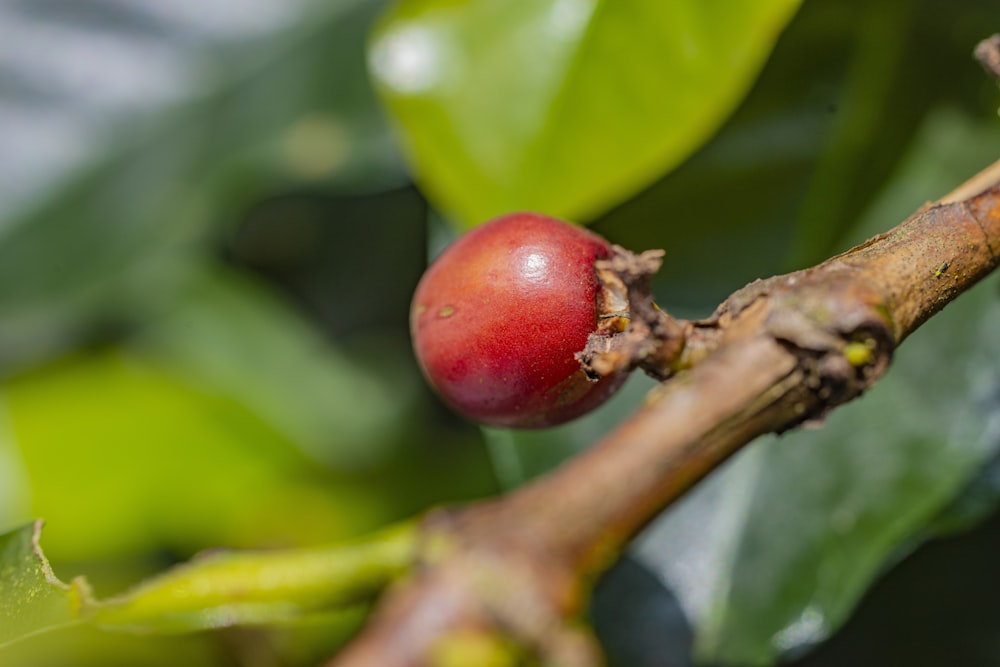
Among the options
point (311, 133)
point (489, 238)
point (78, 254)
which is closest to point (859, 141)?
point (489, 238)

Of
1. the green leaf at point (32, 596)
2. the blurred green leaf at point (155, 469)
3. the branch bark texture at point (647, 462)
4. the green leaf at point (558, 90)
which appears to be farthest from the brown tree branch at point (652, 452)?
the blurred green leaf at point (155, 469)

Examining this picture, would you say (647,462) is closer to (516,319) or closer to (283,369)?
(516,319)

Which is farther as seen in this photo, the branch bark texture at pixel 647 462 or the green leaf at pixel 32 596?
the green leaf at pixel 32 596

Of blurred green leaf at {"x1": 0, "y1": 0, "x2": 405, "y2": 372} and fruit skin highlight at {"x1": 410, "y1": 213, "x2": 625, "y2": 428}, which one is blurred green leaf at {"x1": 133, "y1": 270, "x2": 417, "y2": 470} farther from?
fruit skin highlight at {"x1": 410, "y1": 213, "x2": 625, "y2": 428}

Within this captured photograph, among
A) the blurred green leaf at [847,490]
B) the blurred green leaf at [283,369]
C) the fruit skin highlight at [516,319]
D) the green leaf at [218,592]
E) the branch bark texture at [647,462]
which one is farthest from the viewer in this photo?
the blurred green leaf at [283,369]

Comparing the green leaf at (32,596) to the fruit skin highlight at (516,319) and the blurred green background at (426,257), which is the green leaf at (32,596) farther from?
the fruit skin highlight at (516,319)

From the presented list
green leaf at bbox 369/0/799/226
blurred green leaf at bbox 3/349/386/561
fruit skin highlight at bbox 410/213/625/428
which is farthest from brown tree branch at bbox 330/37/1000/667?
blurred green leaf at bbox 3/349/386/561

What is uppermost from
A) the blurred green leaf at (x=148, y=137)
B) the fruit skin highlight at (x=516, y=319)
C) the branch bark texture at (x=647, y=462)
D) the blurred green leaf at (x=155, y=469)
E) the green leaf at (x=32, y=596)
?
the blurred green leaf at (x=148, y=137)

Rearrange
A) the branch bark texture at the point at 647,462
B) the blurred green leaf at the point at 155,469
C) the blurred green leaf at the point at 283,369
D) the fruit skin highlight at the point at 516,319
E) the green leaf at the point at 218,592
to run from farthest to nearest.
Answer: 1. the blurred green leaf at the point at 283,369
2. the blurred green leaf at the point at 155,469
3. the fruit skin highlight at the point at 516,319
4. the green leaf at the point at 218,592
5. the branch bark texture at the point at 647,462

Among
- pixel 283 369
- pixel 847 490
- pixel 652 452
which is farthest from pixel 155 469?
pixel 652 452
